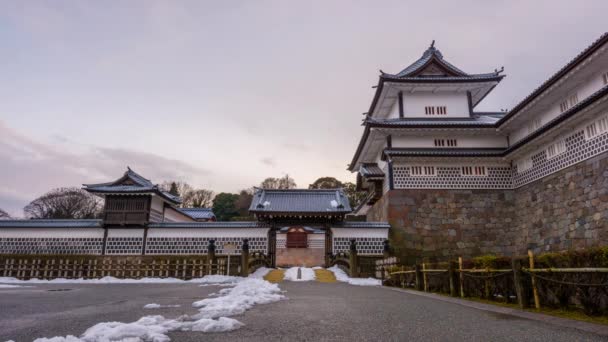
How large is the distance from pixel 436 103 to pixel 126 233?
70.5 feet

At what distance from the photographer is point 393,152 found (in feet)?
69.2

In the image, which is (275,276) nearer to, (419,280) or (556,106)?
(419,280)

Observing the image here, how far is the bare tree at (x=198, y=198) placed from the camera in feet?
203

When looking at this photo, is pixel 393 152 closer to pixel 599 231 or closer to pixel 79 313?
pixel 599 231

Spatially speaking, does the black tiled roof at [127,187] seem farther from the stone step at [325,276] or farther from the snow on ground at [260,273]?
the stone step at [325,276]

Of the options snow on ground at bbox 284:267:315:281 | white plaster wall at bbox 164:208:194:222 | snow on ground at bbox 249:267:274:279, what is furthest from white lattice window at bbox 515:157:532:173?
white plaster wall at bbox 164:208:194:222

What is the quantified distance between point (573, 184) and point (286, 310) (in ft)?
Answer: 50.2

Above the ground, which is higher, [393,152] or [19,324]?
[393,152]

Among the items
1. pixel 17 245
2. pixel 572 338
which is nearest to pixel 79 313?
pixel 572 338

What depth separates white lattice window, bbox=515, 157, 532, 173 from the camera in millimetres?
19328

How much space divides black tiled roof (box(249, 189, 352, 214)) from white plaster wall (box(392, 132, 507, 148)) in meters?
5.15

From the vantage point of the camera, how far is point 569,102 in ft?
54.6

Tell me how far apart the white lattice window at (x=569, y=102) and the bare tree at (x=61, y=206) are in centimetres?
5246

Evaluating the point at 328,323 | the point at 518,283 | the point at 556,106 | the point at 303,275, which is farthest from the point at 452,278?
the point at 556,106
